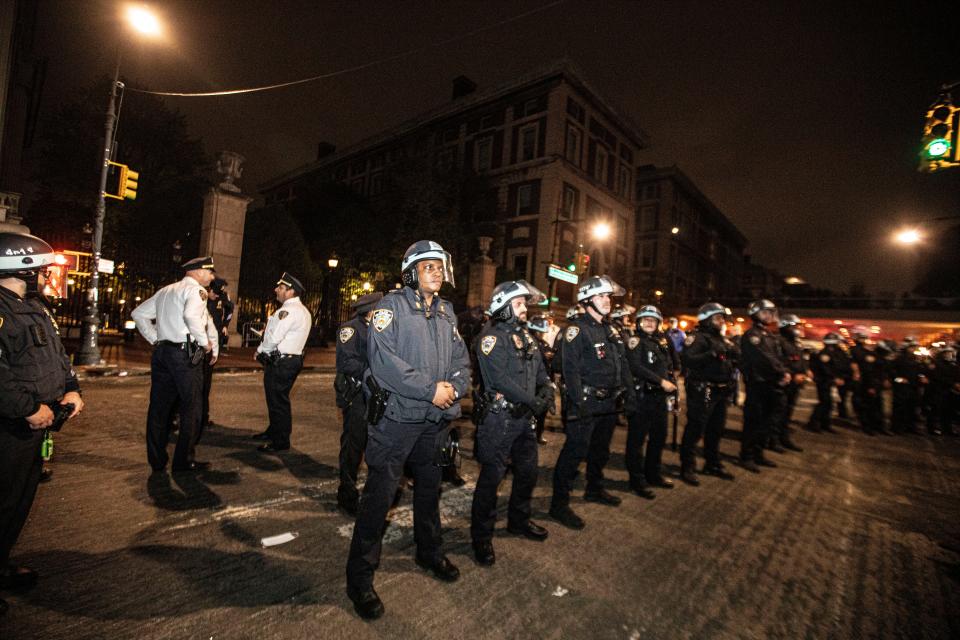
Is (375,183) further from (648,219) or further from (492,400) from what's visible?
(492,400)

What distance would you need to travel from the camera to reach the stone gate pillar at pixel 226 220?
15.0 meters

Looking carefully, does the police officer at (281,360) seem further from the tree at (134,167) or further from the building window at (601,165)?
the building window at (601,165)

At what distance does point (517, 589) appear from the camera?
9.85 ft

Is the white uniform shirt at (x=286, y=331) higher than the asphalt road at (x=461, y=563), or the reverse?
the white uniform shirt at (x=286, y=331)

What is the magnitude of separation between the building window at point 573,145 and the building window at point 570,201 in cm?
219

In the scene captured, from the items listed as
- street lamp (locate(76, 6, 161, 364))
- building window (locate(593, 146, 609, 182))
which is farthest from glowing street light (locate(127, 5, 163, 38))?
building window (locate(593, 146, 609, 182))

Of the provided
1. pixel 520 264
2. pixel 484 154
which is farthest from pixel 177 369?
pixel 484 154

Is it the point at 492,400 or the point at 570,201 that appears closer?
the point at 492,400

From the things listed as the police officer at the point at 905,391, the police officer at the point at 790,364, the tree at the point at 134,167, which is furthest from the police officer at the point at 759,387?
the tree at the point at 134,167

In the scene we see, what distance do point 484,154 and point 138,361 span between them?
30.7 meters

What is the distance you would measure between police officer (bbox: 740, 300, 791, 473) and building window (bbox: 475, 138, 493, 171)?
107 ft

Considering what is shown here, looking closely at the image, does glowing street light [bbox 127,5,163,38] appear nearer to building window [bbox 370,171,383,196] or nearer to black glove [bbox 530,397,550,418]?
black glove [bbox 530,397,550,418]

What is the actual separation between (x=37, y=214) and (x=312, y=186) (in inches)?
697

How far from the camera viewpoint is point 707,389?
588cm
